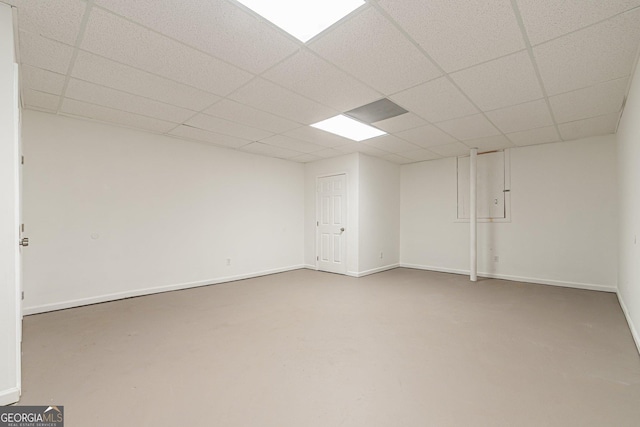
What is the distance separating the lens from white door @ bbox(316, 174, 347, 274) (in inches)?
230

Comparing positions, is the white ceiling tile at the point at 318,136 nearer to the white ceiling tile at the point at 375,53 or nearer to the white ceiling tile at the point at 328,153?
the white ceiling tile at the point at 328,153

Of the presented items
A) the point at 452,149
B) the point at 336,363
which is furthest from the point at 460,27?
the point at 452,149

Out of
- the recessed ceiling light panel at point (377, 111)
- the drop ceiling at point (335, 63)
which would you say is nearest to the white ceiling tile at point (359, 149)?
the drop ceiling at point (335, 63)

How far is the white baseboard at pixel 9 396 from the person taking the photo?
175 centimetres

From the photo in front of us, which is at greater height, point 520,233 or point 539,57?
point 539,57

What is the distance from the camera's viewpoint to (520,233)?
205 inches

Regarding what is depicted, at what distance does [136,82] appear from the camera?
275 cm

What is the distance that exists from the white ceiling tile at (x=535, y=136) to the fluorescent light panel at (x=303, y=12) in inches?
149

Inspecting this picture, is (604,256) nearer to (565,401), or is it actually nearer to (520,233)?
(520,233)

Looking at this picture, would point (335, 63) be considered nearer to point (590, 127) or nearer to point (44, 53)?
point (44, 53)

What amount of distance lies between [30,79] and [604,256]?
302 inches

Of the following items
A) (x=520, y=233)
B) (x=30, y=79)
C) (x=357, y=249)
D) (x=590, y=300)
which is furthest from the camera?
(x=357, y=249)

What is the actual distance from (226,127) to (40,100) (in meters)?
1.99

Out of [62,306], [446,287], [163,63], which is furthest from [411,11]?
[62,306]
